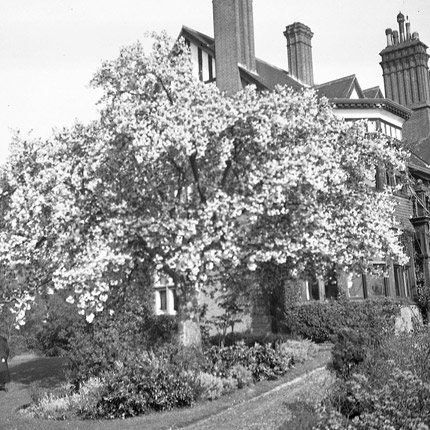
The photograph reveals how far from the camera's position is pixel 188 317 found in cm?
1842

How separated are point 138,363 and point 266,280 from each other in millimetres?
6042

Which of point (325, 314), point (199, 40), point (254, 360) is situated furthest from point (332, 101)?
point (254, 360)

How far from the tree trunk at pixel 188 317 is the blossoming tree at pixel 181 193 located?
0.03 m

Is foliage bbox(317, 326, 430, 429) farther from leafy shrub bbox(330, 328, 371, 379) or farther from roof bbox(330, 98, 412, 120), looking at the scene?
roof bbox(330, 98, 412, 120)

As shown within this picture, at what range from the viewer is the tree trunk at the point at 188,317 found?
18375 mm

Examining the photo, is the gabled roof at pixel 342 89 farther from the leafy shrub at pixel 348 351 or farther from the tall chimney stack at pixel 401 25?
Result: the leafy shrub at pixel 348 351

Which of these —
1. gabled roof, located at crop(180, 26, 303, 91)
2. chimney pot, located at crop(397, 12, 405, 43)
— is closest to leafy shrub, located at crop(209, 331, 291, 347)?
gabled roof, located at crop(180, 26, 303, 91)

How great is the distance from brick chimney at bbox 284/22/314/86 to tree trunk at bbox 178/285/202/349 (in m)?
21.0

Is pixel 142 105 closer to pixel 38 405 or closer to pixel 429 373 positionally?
pixel 38 405

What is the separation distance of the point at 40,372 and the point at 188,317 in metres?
10.3

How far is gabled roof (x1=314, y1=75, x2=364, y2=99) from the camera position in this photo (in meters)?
30.4

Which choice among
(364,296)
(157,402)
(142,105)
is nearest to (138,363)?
(157,402)

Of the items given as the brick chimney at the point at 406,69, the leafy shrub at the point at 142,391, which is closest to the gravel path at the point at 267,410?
the leafy shrub at the point at 142,391

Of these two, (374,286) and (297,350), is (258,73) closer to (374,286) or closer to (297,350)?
(374,286)
